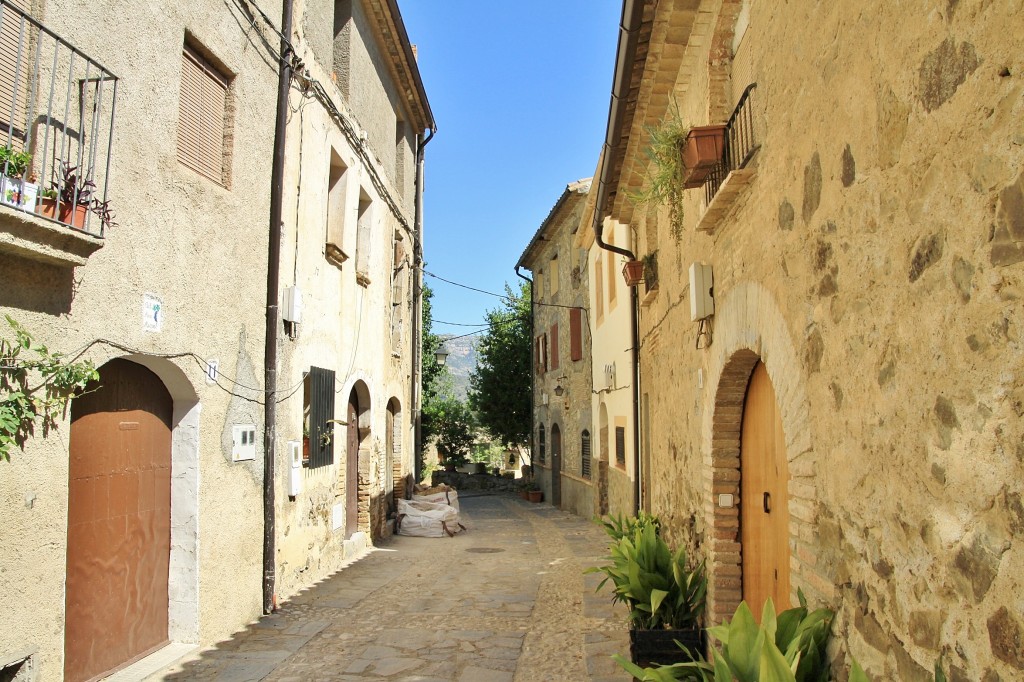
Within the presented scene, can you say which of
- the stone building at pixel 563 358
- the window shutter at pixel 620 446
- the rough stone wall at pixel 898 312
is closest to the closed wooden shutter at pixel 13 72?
the rough stone wall at pixel 898 312

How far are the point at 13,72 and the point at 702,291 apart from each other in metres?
4.02

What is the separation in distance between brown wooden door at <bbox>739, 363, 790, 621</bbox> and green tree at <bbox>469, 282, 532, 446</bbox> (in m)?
20.3

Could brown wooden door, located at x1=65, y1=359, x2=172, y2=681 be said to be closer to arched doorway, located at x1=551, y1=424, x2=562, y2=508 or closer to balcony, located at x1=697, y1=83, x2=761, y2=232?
balcony, located at x1=697, y1=83, x2=761, y2=232

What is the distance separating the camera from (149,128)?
4.80m

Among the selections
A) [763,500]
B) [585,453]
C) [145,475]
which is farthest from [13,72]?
[585,453]

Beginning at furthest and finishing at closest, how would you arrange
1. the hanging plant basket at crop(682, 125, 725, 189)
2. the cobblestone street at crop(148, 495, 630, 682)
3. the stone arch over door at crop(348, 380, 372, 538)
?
the stone arch over door at crop(348, 380, 372, 538) < the cobblestone street at crop(148, 495, 630, 682) < the hanging plant basket at crop(682, 125, 725, 189)

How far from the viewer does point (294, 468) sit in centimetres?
712

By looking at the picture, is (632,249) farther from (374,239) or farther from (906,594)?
(906,594)

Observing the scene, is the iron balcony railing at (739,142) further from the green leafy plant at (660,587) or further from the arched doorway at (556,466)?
the arched doorway at (556,466)

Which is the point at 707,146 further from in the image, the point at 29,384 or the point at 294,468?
the point at 294,468

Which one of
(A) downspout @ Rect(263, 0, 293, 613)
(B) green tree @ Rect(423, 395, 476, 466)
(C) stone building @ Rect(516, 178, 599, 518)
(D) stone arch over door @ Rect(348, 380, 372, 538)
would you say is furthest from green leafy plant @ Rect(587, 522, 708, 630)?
(B) green tree @ Rect(423, 395, 476, 466)

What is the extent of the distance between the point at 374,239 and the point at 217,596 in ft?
20.6

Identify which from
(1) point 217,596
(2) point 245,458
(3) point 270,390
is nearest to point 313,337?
(3) point 270,390

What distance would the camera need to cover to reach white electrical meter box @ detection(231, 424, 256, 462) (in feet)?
19.6
